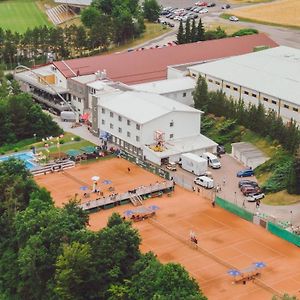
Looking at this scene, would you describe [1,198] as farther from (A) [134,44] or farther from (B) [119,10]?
(B) [119,10]

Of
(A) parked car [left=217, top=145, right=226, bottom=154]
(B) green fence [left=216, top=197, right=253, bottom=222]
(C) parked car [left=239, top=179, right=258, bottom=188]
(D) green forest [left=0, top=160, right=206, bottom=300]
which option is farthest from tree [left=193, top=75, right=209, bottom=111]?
(D) green forest [left=0, top=160, right=206, bottom=300]

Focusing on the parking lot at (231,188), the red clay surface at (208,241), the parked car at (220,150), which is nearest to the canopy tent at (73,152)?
the red clay surface at (208,241)

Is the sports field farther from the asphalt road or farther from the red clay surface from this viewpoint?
the red clay surface

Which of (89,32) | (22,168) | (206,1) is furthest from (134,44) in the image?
(22,168)

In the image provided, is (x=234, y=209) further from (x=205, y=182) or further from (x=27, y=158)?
(x=27, y=158)

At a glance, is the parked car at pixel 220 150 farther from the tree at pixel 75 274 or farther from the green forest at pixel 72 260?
the tree at pixel 75 274

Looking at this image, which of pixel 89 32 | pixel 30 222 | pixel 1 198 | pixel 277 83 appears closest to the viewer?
pixel 30 222


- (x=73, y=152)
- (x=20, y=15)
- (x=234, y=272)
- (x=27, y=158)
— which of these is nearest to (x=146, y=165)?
(x=73, y=152)
